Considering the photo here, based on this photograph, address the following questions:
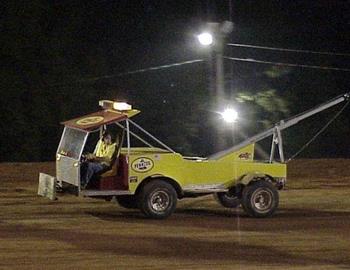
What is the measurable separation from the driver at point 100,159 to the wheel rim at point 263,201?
2.79 meters

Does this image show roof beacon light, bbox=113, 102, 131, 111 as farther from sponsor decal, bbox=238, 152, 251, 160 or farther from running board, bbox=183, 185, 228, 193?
sponsor decal, bbox=238, 152, 251, 160

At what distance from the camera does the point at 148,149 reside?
20703mm

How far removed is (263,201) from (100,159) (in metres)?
3.09

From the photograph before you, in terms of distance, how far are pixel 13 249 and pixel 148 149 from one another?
5.10m

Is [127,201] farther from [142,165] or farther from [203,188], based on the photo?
[203,188]

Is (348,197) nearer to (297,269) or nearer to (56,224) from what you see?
(56,224)

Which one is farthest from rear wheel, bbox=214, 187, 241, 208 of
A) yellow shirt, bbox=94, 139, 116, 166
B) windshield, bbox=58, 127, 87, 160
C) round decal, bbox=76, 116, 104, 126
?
windshield, bbox=58, 127, 87, 160

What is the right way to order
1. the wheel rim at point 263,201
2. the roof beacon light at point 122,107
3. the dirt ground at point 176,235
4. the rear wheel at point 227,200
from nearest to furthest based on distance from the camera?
the dirt ground at point 176,235, the roof beacon light at point 122,107, the wheel rim at point 263,201, the rear wheel at point 227,200

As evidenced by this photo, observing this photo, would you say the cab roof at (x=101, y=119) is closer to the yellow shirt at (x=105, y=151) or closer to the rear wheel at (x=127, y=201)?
the yellow shirt at (x=105, y=151)

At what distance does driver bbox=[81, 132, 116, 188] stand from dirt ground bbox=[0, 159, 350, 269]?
84cm

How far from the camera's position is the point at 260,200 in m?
20.5

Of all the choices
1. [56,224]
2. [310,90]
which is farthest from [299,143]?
[56,224]

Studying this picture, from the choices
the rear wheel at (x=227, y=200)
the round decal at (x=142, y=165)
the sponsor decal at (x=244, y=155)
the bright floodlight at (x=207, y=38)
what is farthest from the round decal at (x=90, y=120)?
the bright floodlight at (x=207, y=38)

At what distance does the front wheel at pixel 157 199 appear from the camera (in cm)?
1978
